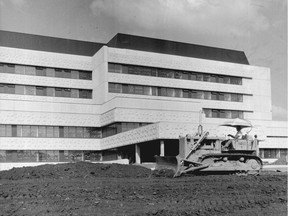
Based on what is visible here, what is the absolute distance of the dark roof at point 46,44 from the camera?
54.6 meters

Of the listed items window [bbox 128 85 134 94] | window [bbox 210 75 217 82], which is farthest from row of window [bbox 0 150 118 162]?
window [bbox 210 75 217 82]

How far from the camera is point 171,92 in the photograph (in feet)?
181

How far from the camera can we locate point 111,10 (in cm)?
2003

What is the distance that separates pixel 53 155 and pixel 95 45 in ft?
70.1

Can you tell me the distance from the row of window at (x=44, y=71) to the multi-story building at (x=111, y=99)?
127mm

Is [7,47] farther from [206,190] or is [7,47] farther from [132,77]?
[206,190]

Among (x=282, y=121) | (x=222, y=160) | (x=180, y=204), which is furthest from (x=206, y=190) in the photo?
(x=282, y=121)

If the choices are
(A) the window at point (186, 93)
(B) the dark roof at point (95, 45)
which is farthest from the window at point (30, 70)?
(A) the window at point (186, 93)

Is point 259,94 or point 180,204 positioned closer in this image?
point 180,204

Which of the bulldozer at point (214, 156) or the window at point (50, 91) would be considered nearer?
the bulldozer at point (214, 156)

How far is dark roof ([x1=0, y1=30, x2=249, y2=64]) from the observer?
2173 inches

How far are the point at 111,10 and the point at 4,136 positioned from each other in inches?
1180

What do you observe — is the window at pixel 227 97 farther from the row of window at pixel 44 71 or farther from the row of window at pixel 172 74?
the row of window at pixel 44 71

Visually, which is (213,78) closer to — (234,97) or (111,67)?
(234,97)
